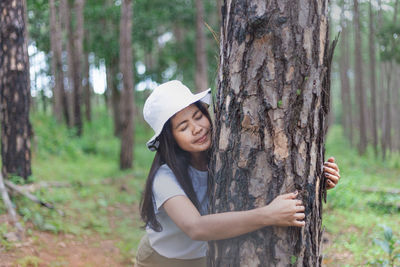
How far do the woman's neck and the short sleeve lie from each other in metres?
0.22

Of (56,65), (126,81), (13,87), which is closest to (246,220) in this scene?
(13,87)

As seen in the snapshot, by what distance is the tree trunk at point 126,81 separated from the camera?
9664mm

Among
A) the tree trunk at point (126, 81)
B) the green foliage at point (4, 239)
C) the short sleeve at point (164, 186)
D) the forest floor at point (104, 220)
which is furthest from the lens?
the tree trunk at point (126, 81)

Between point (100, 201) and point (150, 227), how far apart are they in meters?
4.57

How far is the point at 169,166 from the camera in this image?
221 centimetres

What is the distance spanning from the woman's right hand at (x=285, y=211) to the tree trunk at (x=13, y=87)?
4783 mm

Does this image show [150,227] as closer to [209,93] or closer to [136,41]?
[209,93]

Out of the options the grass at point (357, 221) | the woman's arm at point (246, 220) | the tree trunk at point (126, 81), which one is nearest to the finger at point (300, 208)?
the woman's arm at point (246, 220)

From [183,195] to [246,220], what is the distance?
0.39 metres

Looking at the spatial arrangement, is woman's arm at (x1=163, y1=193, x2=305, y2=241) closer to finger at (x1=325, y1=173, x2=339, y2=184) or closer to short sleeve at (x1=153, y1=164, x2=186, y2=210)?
short sleeve at (x1=153, y1=164, x2=186, y2=210)

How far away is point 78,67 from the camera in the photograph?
13.7 m

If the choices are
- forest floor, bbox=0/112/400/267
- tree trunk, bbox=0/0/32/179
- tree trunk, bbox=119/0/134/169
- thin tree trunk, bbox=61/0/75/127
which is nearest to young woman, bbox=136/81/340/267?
forest floor, bbox=0/112/400/267

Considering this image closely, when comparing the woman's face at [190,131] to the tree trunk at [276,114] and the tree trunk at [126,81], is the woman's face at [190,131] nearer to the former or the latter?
the tree trunk at [276,114]

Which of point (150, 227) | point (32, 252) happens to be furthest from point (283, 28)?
point (32, 252)
